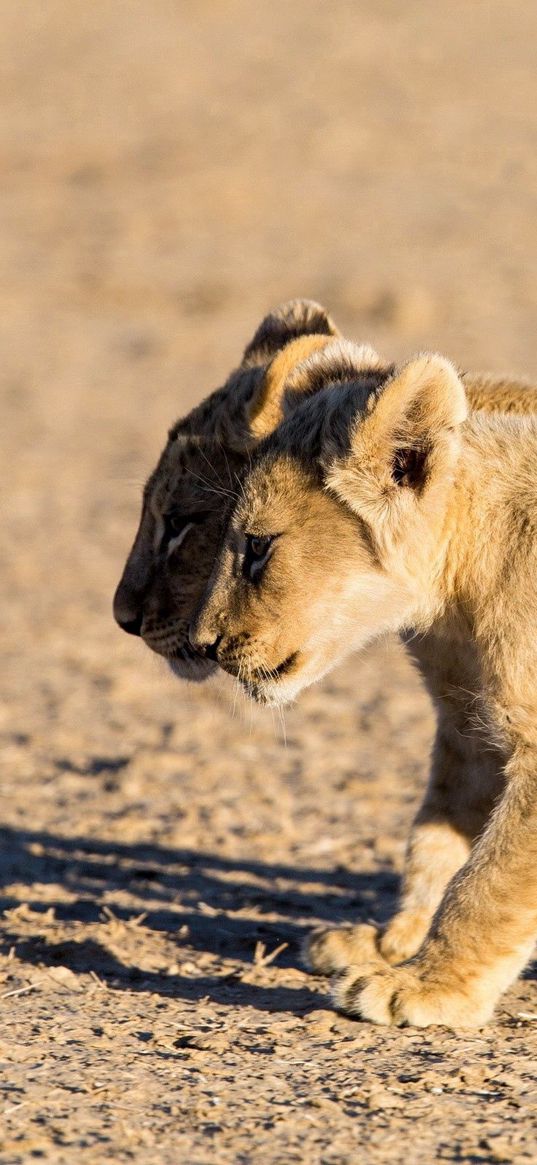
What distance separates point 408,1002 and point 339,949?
0.77 metres

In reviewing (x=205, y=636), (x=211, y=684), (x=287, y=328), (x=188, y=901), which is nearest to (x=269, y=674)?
(x=205, y=636)

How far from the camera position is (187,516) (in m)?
6.27

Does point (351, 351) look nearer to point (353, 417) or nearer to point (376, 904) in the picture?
point (353, 417)

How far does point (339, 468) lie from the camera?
5.13 metres

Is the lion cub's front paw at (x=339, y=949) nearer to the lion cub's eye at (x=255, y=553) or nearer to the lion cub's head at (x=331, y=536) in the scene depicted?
the lion cub's head at (x=331, y=536)

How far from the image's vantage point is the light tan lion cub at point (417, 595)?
485 cm

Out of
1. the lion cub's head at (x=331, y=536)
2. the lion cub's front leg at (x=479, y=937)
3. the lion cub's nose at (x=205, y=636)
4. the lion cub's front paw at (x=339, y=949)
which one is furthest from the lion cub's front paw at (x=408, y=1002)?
the lion cub's nose at (x=205, y=636)

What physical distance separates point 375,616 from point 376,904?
1711mm

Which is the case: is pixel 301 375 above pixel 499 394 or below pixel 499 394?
below

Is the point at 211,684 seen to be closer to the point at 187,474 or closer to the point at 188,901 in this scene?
the point at 188,901

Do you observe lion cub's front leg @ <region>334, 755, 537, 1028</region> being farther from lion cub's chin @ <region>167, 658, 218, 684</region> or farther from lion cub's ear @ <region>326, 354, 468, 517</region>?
lion cub's chin @ <region>167, 658, 218, 684</region>

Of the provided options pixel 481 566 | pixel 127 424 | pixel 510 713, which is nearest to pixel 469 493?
pixel 481 566

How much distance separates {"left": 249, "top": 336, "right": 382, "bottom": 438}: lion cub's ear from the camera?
18.8 ft

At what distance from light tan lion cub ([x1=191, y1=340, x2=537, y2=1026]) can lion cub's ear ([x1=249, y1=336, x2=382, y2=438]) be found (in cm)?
1
